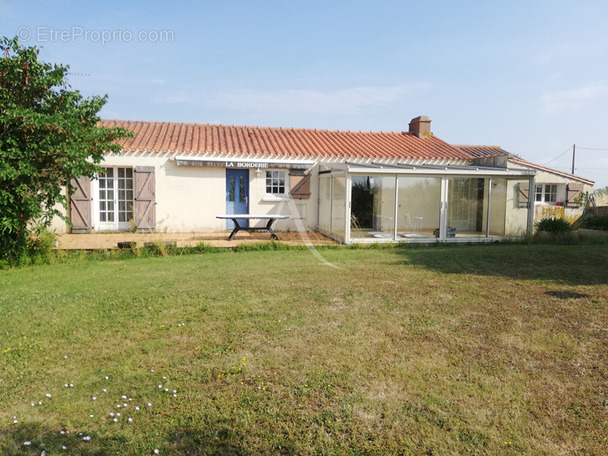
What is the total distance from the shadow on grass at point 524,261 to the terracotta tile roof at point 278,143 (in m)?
5.03

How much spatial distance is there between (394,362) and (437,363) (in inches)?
15.9

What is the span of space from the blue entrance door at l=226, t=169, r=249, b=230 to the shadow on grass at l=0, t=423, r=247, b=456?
38.0 feet

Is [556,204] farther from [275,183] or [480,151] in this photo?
[275,183]

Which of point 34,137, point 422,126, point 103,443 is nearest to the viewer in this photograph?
point 103,443

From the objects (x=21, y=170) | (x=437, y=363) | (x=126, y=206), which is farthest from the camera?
(x=126, y=206)

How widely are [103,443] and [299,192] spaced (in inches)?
476

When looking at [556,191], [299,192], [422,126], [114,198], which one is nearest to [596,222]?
[556,191]

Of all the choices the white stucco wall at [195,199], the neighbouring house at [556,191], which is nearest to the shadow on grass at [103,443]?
the white stucco wall at [195,199]

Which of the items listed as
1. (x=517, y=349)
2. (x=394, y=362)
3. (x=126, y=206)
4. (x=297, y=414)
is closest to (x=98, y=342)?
(x=297, y=414)

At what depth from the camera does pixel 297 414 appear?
3.46 metres

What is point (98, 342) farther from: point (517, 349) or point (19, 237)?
point (19, 237)

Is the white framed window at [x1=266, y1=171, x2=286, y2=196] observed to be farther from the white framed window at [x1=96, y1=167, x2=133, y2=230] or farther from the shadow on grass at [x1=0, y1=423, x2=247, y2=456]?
the shadow on grass at [x1=0, y1=423, x2=247, y2=456]

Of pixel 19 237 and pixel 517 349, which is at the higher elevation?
pixel 19 237

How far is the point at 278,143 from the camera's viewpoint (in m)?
16.1
